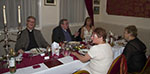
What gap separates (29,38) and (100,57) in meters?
1.60

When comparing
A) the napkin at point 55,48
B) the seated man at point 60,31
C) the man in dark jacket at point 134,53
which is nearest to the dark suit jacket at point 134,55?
the man in dark jacket at point 134,53

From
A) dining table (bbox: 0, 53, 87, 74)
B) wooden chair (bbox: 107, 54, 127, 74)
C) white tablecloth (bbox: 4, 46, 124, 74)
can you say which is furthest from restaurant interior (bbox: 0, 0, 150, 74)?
wooden chair (bbox: 107, 54, 127, 74)

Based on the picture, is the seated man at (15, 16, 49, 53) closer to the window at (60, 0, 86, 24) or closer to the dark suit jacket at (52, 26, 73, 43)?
the dark suit jacket at (52, 26, 73, 43)

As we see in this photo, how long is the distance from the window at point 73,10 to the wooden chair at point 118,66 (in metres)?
2.96

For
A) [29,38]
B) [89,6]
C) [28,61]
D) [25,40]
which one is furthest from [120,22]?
[28,61]

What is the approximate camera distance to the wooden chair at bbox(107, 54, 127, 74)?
1.58 metres

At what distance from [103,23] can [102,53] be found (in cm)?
378

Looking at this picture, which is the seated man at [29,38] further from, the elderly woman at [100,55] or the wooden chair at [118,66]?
the wooden chair at [118,66]

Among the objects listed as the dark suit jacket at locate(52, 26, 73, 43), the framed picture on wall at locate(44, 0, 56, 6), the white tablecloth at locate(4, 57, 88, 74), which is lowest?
the white tablecloth at locate(4, 57, 88, 74)

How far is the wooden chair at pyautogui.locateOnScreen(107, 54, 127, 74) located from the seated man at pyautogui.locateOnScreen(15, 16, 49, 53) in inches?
64.4

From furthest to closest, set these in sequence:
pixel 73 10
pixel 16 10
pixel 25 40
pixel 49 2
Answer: pixel 73 10
pixel 49 2
pixel 16 10
pixel 25 40

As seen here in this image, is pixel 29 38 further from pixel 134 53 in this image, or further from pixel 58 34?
pixel 134 53

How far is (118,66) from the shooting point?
1.66 metres

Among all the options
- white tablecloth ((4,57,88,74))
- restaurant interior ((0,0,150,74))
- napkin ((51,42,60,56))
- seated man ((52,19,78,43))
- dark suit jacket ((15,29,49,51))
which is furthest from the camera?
restaurant interior ((0,0,150,74))
